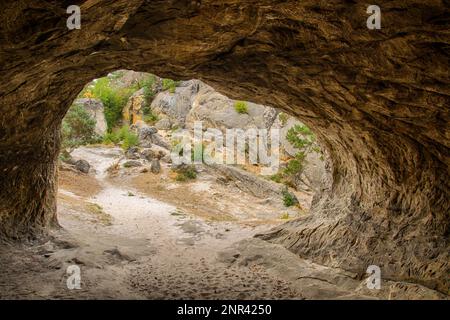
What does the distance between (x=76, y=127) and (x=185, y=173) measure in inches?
470

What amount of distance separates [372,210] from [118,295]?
20.6ft

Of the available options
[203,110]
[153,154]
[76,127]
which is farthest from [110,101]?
[153,154]

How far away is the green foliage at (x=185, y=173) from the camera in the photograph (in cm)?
2527

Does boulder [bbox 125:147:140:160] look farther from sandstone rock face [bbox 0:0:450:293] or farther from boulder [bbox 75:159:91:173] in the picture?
sandstone rock face [bbox 0:0:450:293]

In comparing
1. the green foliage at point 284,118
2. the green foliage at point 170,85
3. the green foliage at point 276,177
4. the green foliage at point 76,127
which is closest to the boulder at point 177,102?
the green foliage at point 170,85

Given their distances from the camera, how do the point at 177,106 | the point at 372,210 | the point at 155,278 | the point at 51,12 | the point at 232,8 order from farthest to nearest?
the point at 177,106
the point at 372,210
the point at 155,278
the point at 232,8
the point at 51,12

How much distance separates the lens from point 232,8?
19.2 ft

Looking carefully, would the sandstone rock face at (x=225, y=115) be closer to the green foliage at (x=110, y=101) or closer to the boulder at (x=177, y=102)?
the boulder at (x=177, y=102)

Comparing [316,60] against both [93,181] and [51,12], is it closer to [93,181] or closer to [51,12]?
[51,12]

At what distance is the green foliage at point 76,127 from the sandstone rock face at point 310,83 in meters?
20.6

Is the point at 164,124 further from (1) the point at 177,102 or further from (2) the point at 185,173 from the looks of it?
(2) the point at 185,173

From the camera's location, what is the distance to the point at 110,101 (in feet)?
138

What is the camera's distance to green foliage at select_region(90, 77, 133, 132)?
135 feet
